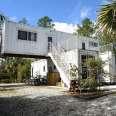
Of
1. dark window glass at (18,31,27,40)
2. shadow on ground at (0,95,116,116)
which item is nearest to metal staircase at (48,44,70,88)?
dark window glass at (18,31,27,40)

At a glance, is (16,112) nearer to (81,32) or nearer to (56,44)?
(56,44)

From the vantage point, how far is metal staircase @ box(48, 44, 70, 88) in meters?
19.7

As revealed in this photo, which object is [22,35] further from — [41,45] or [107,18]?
[107,18]

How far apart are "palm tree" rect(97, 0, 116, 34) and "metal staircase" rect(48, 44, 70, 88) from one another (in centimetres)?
932

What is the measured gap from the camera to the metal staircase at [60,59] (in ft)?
64.6

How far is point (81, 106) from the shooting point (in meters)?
10.5

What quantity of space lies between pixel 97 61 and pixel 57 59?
655 centimetres

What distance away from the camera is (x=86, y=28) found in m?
53.6

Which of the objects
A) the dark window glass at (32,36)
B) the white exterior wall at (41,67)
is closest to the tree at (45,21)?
the white exterior wall at (41,67)

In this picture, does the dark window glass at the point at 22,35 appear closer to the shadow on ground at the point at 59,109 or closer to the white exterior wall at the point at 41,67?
the white exterior wall at the point at 41,67

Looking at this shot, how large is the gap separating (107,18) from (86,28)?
44.3m

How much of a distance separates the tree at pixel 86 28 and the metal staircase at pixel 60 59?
29.0 m

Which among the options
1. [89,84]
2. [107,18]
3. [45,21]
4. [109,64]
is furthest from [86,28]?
[107,18]

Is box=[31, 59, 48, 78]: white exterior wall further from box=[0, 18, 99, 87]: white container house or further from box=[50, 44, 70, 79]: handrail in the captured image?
box=[50, 44, 70, 79]: handrail
